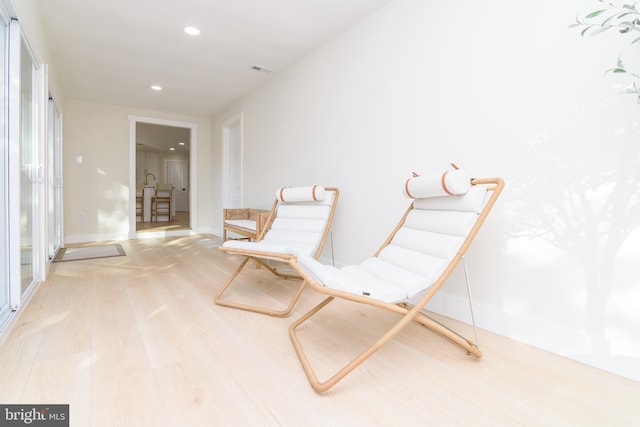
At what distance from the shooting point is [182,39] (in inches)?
121

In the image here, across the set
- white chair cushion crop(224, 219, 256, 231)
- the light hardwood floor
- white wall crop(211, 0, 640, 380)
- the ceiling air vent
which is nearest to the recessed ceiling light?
the ceiling air vent

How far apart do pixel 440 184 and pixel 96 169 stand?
18.6 ft

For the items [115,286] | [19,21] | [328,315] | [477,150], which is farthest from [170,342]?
[19,21]

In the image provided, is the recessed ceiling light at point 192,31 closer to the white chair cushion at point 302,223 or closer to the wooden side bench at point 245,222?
the white chair cushion at point 302,223

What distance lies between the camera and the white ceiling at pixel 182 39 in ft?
8.50

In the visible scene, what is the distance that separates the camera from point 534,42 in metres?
Result: 1.70

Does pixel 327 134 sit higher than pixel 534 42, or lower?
lower

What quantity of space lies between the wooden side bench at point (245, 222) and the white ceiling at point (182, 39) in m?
1.73

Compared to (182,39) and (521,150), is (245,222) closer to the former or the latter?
(182,39)

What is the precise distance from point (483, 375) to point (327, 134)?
241 cm

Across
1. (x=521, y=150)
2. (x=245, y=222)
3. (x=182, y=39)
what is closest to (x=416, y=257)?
(x=521, y=150)

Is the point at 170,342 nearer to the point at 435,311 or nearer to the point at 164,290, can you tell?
the point at 164,290

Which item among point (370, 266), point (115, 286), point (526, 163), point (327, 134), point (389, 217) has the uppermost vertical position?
point (327, 134)

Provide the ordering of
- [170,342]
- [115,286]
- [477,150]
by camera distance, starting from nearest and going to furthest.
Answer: [170,342] < [477,150] < [115,286]
